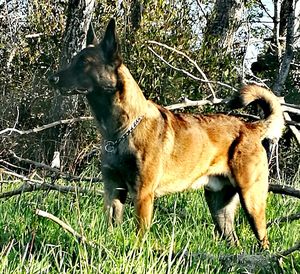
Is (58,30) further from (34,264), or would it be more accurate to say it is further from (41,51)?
(34,264)

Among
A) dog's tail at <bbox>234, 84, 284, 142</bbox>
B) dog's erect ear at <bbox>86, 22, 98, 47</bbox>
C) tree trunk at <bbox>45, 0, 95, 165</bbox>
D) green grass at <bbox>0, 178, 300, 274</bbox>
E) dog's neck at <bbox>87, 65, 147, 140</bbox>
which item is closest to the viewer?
green grass at <bbox>0, 178, 300, 274</bbox>

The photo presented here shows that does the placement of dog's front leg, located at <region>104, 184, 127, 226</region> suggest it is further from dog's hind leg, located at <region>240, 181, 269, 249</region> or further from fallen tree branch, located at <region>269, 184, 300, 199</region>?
fallen tree branch, located at <region>269, 184, 300, 199</region>

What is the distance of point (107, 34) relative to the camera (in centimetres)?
566

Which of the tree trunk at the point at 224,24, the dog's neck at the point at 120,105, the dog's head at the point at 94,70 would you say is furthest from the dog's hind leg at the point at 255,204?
the tree trunk at the point at 224,24

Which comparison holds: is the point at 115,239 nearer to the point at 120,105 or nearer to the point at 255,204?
the point at 120,105

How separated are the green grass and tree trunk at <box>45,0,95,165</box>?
11.9ft

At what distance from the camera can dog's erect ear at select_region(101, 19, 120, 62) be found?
18.6ft

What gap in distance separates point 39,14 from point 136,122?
6699 mm

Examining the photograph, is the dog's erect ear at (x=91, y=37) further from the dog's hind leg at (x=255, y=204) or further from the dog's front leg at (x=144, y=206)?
the dog's hind leg at (x=255, y=204)

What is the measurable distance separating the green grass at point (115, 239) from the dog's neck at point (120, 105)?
696 mm

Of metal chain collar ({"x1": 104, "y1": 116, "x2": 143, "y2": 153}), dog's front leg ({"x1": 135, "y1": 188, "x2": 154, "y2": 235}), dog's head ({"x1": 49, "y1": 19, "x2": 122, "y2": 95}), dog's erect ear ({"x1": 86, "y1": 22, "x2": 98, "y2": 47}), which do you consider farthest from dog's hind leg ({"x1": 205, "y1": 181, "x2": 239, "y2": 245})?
dog's erect ear ({"x1": 86, "y1": 22, "x2": 98, "y2": 47})

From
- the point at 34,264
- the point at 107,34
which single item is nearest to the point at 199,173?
the point at 107,34

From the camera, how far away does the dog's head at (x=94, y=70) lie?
5551 millimetres

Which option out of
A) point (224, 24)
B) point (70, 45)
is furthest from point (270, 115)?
point (224, 24)
